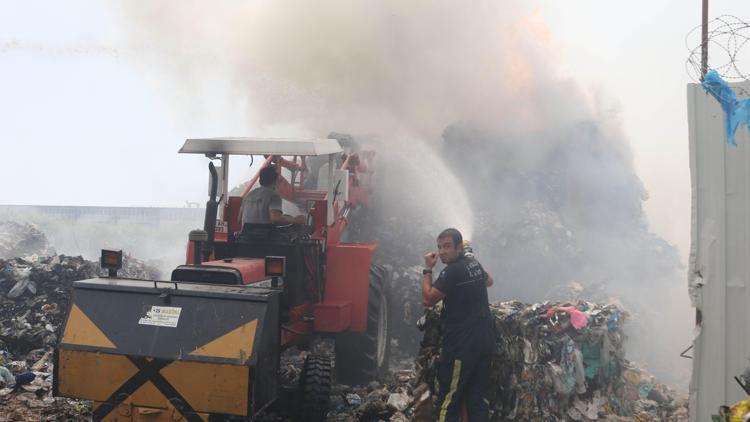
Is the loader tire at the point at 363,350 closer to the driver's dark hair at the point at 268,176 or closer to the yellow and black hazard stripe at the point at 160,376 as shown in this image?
the driver's dark hair at the point at 268,176

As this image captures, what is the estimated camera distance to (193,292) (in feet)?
14.3

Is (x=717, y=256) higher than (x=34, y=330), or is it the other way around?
(x=717, y=256)

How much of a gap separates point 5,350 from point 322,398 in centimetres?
445

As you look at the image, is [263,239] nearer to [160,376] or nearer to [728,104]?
[160,376]

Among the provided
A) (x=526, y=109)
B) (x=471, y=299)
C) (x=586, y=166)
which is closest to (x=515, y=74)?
(x=526, y=109)

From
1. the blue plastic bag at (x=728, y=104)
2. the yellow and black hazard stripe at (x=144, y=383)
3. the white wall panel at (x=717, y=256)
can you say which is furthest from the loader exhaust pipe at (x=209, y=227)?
the blue plastic bag at (x=728, y=104)

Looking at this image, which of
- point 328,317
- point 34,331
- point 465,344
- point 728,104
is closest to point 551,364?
point 465,344

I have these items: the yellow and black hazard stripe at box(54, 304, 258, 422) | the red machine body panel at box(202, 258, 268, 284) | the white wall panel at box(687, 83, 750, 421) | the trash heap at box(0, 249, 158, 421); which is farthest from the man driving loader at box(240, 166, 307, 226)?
the white wall panel at box(687, 83, 750, 421)

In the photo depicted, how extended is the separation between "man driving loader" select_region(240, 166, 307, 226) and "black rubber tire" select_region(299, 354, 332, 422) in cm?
132

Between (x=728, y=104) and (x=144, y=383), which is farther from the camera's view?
(x=144, y=383)

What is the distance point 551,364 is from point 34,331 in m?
6.21

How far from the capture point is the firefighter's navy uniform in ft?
15.4

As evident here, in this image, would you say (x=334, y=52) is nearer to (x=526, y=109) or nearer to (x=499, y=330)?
(x=526, y=109)

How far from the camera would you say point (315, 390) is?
213 inches
